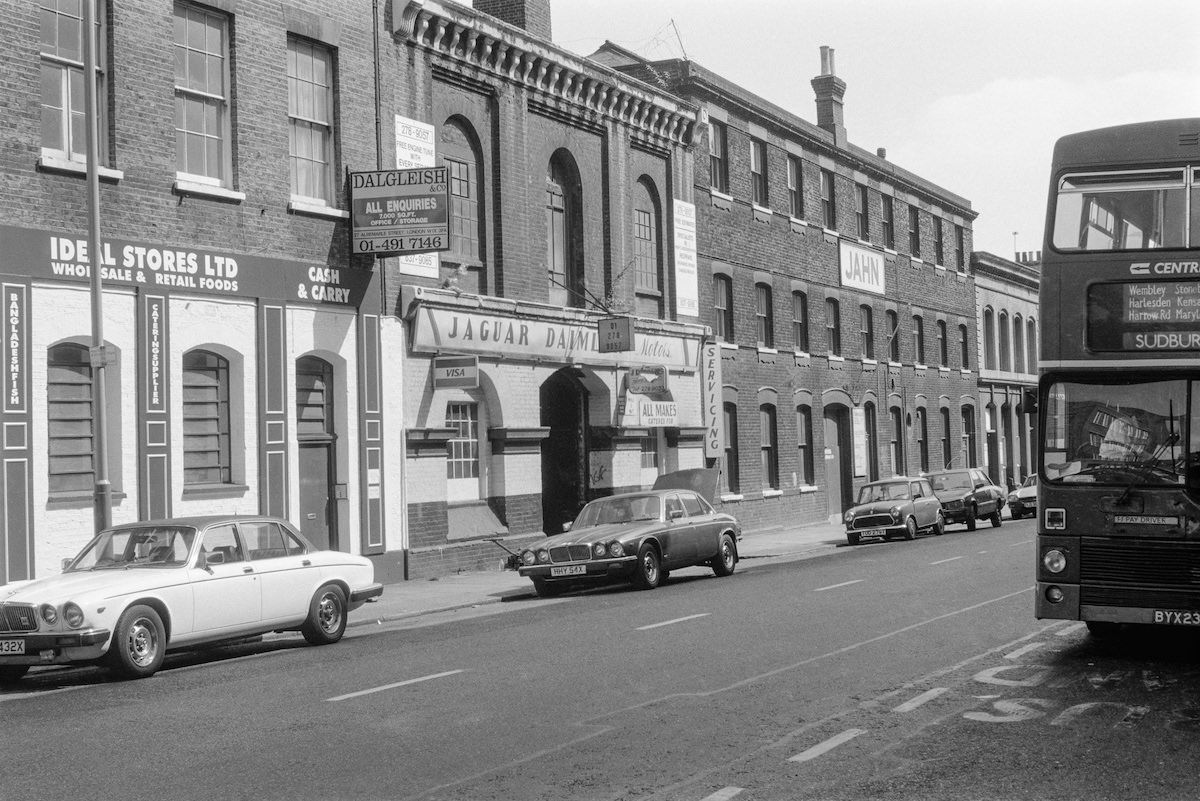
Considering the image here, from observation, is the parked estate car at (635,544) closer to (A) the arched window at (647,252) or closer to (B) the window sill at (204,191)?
(B) the window sill at (204,191)

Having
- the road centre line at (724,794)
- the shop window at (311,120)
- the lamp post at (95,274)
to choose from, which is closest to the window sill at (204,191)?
the shop window at (311,120)

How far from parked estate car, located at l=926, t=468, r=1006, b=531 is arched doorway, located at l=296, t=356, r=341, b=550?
20.1 m

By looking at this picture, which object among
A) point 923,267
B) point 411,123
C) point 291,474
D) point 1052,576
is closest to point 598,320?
A: point 411,123

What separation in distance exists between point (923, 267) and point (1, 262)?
39036 mm

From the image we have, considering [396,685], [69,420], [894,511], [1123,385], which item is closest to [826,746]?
[396,685]

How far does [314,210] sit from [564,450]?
972cm

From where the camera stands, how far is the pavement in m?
18.6

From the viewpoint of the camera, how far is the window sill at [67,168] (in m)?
17.5

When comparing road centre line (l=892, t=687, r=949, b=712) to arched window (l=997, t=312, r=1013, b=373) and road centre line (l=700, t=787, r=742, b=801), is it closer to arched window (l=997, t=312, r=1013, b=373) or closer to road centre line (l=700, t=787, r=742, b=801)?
road centre line (l=700, t=787, r=742, b=801)

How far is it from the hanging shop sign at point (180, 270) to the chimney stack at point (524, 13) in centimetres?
829

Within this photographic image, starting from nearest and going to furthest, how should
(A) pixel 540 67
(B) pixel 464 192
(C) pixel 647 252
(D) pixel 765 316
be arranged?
(B) pixel 464 192 < (A) pixel 540 67 < (C) pixel 647 252 < (D) pixel 765 316

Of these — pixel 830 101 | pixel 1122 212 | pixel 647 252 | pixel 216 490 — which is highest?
pixel 830 101

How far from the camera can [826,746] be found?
8.24m

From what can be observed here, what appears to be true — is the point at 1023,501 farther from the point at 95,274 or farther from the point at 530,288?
the point at 95,274
